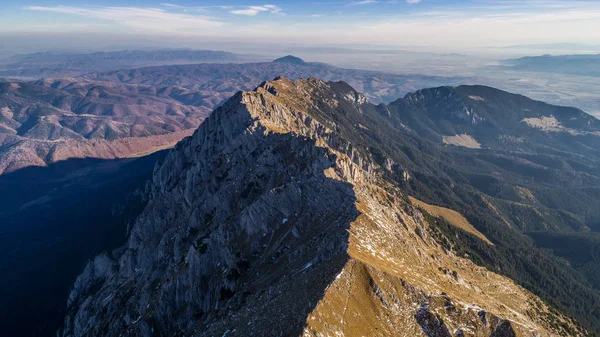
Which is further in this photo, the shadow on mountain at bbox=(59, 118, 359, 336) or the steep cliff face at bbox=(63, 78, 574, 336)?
the shadow on mountain at bbox=(59, 118, 359, 336)

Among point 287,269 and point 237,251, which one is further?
point 237,251

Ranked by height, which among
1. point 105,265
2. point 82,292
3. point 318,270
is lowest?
point 82,292

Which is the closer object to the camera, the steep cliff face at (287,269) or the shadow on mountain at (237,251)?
the steep cliff face at (287,269)

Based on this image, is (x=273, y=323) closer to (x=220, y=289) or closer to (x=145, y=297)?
(x=220, y=289)

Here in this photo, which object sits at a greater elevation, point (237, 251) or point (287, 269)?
point (287, 269)

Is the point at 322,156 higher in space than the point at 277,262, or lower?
higher

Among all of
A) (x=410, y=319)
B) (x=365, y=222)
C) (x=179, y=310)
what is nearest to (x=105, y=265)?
(x=179, y=310)

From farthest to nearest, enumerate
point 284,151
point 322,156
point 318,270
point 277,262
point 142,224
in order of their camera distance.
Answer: point 142,224 < point 284,151 < point 322,156 < point 277,262 < point 318,270

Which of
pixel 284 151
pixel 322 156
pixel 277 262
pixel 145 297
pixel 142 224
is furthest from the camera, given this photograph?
pixel 142 224
